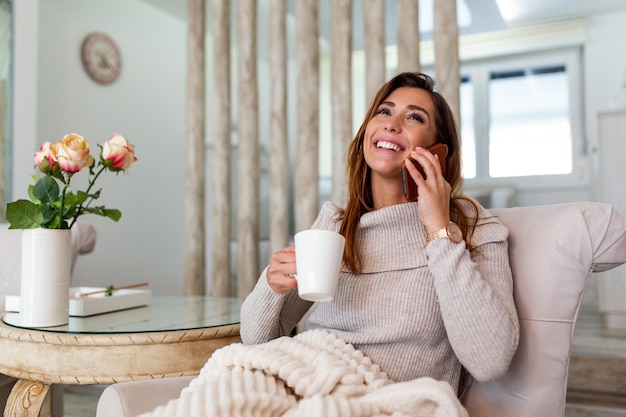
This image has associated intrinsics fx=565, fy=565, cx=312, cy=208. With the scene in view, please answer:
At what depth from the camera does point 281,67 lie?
9.94 ft

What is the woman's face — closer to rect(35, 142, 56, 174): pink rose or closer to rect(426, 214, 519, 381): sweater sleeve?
rect(426, 214, 519, 381): sweater sleeve

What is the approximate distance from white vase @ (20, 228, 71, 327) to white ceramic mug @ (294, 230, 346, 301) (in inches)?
30.3

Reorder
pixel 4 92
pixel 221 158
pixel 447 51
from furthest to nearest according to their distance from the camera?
pixel 221 158 < pixel 4 92 < pixel 447 51

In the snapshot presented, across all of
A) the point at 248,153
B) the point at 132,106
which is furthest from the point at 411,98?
the point at 132,106

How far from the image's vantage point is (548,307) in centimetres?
111

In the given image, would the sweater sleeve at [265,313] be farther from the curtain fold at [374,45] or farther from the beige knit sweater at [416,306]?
the curtain fold at [374,45]

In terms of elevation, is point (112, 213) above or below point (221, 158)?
below

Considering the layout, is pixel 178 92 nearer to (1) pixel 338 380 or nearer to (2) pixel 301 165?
(2) pixel 301 165

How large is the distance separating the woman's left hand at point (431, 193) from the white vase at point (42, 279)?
0.89 metres

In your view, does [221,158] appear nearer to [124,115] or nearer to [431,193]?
[124,115]

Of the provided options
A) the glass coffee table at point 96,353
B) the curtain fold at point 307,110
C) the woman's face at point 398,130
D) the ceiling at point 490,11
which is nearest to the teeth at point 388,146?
the woman's face at point 398,130

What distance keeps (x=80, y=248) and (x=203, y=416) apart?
1639 millimetres

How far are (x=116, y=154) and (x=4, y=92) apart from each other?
1.98 meters

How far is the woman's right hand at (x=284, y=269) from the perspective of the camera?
3.75 feet
